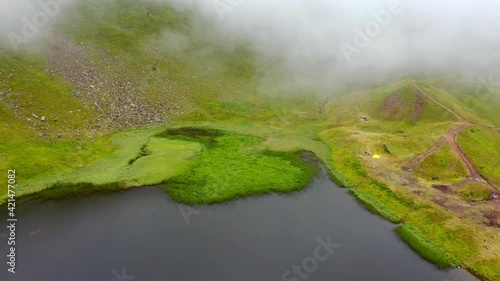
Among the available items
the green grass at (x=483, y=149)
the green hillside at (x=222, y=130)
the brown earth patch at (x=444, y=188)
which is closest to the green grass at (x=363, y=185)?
the green hillside at (x=222, y=130)

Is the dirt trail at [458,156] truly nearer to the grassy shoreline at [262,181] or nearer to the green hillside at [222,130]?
the green hillside at [222,130]

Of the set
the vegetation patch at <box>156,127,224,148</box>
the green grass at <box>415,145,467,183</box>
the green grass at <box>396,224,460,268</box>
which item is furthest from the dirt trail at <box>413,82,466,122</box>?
the vegetation patch at <box>156,127,224,148</box>

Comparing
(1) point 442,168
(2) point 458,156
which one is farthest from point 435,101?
(1) point 442,168

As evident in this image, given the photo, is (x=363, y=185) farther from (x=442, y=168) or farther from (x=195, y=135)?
(x=195, y=135)

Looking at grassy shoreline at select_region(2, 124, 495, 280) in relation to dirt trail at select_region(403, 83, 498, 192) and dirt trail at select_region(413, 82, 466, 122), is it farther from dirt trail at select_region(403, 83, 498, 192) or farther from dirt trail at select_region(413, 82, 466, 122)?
dirt trail at select_region(413, 82, 466, 122)

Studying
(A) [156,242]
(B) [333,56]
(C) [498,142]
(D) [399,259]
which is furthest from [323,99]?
(A) [156,242]

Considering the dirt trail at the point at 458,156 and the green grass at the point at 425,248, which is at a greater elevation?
the dirt trail at the point at 458,156
